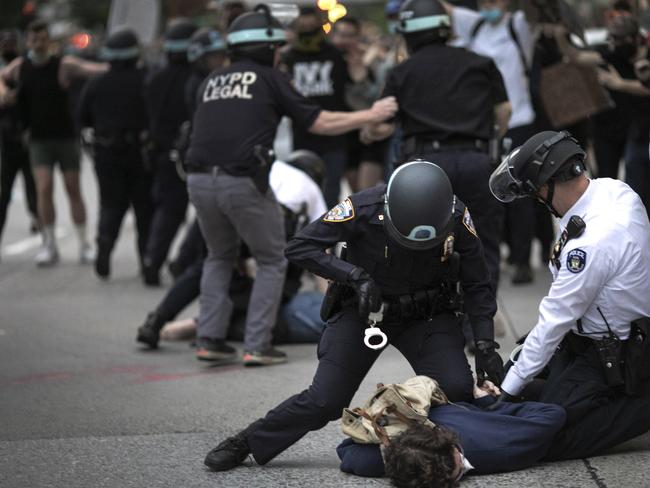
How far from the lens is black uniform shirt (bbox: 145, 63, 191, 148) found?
32.4 feet

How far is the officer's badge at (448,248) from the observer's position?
4.84 m

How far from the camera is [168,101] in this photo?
32.4 ft

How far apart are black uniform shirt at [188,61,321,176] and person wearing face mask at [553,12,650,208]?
2573mm

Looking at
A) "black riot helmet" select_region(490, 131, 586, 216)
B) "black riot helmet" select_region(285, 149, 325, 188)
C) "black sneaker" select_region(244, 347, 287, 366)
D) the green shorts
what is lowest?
the green shorts

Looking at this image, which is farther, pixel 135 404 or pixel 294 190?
pixel 294 190

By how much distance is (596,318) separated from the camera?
4742mm

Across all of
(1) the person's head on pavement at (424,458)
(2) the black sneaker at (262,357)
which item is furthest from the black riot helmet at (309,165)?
(1) the person's head on pavement at (424,458)

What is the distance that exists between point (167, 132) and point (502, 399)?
5655 mm

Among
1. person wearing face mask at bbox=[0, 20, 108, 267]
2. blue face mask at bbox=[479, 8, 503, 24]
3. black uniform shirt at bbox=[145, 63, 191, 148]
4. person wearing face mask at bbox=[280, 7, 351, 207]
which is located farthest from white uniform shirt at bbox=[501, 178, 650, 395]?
person wearing face mask at bbox=[0, 20, 108, 267]

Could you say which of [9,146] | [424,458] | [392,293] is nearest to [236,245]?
[392,293]

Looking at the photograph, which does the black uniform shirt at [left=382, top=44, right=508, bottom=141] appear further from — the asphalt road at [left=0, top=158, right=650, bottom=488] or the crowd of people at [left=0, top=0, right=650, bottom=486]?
the asphalt road at [left=0, top=158, right=650, bottom=488]

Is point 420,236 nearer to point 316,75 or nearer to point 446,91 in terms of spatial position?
point 446,91

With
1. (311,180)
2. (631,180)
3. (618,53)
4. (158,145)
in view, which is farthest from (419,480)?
(158,145)

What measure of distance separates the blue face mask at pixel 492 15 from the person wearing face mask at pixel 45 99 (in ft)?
12.1
